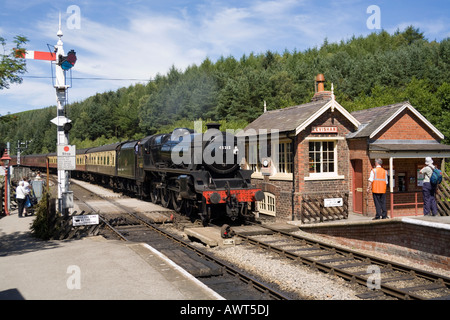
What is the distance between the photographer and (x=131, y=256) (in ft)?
27.1

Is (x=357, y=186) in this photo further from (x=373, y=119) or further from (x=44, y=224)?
(x=44, y=224)

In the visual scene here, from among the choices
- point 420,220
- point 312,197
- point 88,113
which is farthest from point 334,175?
point 88,113

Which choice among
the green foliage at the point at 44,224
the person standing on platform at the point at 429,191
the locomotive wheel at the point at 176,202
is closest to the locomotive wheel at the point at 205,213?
the locomotive wheel at the point at 176,202

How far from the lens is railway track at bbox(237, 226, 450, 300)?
262 inches

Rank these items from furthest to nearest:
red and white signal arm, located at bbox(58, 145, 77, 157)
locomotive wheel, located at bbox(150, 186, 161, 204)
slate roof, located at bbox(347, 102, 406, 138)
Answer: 1. locomotive wheel, located at bbox(150, 186, 161, 204)
2. slate roof, located at bbox(347, 102, 406, 138)
3. red and white signal arm, located at bbox(58, 145, 77, 157)

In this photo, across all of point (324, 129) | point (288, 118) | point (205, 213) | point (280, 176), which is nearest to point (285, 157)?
point (280, 176)

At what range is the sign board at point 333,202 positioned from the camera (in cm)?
1336

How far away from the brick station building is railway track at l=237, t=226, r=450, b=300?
3.02 meters

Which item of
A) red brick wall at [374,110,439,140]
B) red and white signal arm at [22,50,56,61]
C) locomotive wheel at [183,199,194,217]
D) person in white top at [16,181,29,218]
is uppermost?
red and white signal arm at [22,50,56,61]

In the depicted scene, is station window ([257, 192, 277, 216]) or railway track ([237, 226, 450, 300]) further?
station window ([257, 192, 277, 216])

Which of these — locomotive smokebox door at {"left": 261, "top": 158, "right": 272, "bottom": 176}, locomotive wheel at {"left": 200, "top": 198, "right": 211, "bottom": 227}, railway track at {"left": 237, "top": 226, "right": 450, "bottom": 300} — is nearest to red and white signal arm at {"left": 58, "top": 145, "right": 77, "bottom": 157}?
locomotive wheel at {"left": 200, "top": 198, "right": 211, "bottom": 227}

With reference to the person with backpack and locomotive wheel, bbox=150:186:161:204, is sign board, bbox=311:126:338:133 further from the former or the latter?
locomotive wheel, bbox=150:186:161:204

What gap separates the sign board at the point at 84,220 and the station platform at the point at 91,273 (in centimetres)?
91
